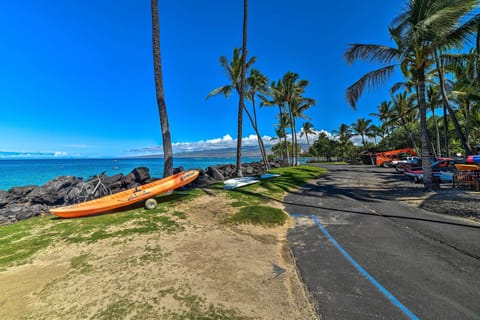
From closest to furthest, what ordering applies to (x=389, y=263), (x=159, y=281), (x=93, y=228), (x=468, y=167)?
(x=159, y=281), (x=389, y=263), (x=93, y=228), (x=468, y=167)

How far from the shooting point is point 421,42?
929 cm

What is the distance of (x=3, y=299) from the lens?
2801 mm

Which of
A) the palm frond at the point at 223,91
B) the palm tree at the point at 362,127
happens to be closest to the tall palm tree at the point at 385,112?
the palm tree at the point at 362,127

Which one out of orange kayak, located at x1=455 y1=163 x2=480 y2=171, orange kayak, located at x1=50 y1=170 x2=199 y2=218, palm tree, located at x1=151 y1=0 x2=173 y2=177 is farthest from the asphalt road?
palm tree, located at x1=151 y1=0 x2=173 y2=177

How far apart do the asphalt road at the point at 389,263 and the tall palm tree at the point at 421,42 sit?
6365mm

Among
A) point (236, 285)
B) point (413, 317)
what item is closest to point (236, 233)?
point (236, 285)

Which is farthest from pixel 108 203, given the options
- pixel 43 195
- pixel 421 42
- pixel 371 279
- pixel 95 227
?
pixel 421 42

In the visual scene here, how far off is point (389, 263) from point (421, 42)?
1071 centimetres

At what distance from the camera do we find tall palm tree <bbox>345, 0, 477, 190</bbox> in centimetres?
831

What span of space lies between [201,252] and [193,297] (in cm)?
147

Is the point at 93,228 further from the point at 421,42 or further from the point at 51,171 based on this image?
the point at 51,171

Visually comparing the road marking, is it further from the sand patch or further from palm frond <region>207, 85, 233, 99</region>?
palm frond <region>207, 85, 233, 99</region>

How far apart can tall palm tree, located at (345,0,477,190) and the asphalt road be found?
20.9 ft

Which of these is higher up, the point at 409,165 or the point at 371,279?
the point at 409,165
